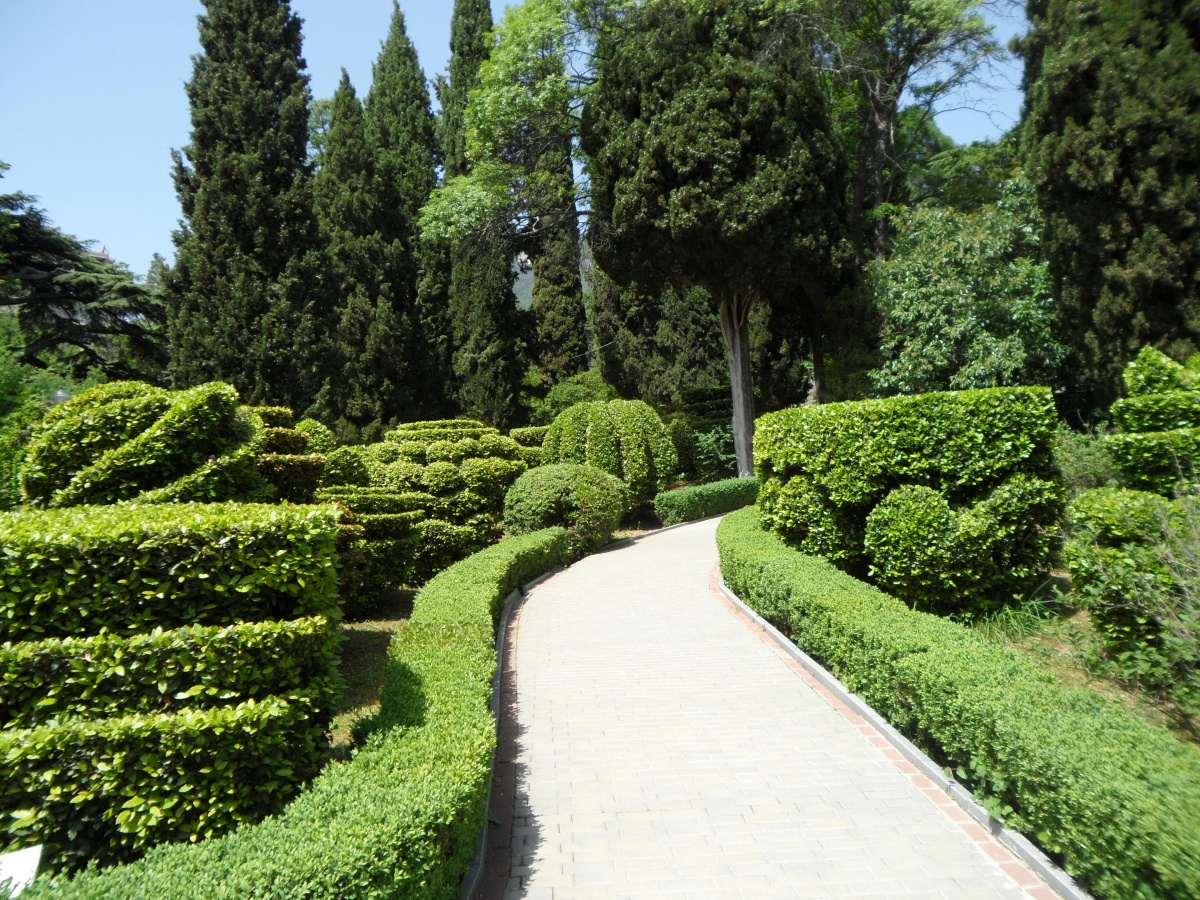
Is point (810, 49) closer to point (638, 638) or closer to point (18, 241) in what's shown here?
point (638, 638)

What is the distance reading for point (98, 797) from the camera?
4.07 metres

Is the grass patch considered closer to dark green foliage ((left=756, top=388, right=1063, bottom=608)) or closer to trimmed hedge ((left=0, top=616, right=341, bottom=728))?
trimmed hedge ((left=0, top=616, right=341, bottom=728))

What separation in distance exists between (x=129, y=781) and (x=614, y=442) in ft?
46.0

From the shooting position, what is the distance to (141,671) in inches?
169

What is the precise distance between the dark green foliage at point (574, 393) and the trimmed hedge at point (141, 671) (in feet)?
69.9

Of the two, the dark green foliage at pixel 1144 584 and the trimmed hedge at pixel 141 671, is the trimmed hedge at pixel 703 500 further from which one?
the trimmed hedge at pixel 141 671

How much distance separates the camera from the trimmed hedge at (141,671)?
4211mm

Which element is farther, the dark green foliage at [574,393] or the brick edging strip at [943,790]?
the dark green foliage at [574,393]

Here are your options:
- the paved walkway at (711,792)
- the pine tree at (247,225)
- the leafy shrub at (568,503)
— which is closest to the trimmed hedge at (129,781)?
the paved walkway at (711,792)

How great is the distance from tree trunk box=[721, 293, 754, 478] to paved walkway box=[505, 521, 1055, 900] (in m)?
11.5

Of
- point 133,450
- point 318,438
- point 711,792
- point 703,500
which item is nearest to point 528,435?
point 703,500

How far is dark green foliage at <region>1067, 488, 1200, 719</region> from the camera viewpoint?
5480 mm

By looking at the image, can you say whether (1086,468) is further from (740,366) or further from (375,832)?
(740,366)

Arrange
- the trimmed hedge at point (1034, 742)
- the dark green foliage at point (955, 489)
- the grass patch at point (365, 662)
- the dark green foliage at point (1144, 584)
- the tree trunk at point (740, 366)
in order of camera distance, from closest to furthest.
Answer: the trimmed hedge at point (1034, 742), the dark green foliage at point (1144, 584), the grass patch at point (365, 662), the dark green foliage at point (955, 489), the tree trunk at point (740, 366)
